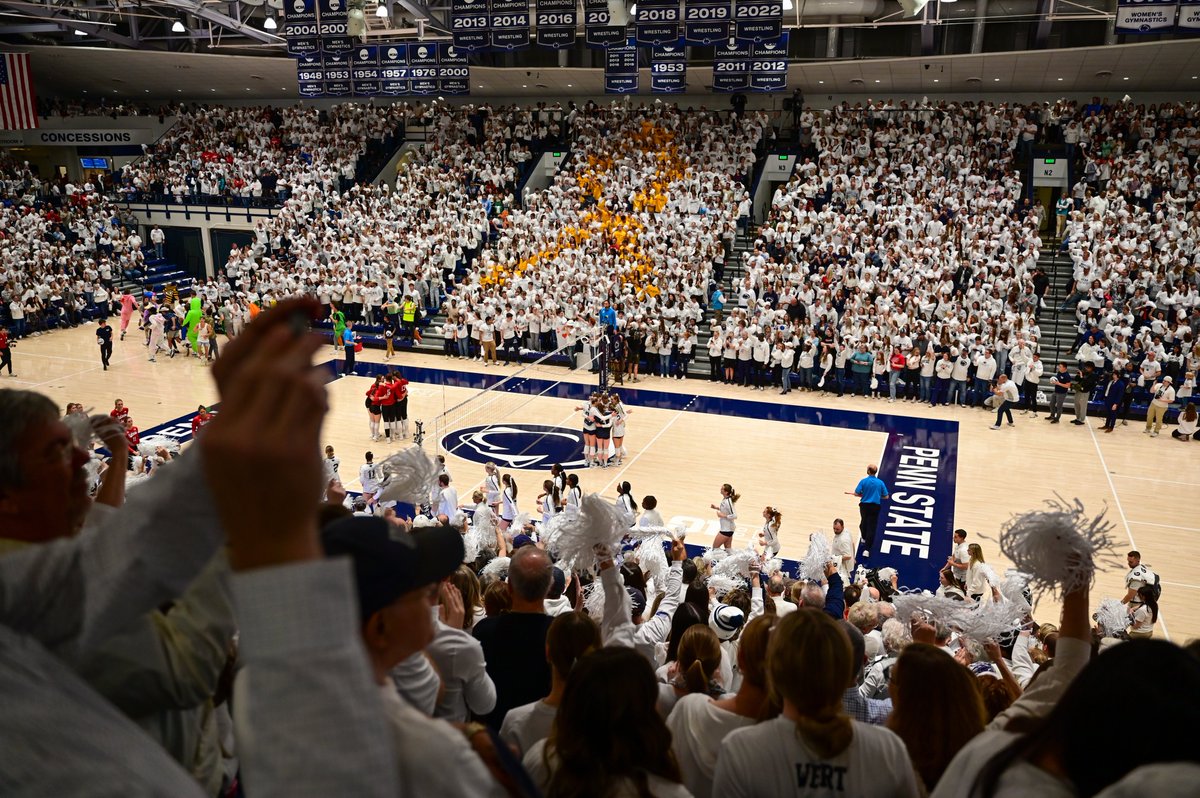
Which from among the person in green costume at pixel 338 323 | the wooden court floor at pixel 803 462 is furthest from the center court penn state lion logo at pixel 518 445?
the person in green costume at pixel 338 323

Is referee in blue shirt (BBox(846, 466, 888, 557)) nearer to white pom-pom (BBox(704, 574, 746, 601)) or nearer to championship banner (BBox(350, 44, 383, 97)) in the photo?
white pom-pom (BBox(704, 574, 746, 601))

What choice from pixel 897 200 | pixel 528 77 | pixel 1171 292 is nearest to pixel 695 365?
pixel 897 200

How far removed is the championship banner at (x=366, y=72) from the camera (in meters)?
24.6

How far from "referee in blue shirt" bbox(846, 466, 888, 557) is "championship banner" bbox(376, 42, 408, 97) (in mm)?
17570

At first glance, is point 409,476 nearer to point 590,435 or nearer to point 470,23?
point 590,435

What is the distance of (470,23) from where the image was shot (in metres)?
20.9

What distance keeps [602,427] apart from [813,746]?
13.2 meters

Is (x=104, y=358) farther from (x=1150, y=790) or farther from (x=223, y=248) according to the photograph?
(x=1150, y=790)

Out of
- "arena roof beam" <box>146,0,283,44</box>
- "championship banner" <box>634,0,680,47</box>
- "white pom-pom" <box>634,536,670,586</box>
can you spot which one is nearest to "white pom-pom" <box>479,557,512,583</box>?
"white pom-pom" <box>634,536,670,586</box>

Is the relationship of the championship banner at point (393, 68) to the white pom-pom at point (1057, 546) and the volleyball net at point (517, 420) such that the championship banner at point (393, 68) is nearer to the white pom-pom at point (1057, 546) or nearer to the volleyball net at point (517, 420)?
the volleyball net at point (517, 420)

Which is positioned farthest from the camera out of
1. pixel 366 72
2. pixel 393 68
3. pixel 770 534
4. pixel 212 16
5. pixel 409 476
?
pixel 212 16

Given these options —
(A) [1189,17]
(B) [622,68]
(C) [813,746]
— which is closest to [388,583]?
(C) [813,746]

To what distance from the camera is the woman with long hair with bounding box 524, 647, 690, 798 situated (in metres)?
2.35

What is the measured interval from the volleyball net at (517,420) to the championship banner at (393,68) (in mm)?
8371
